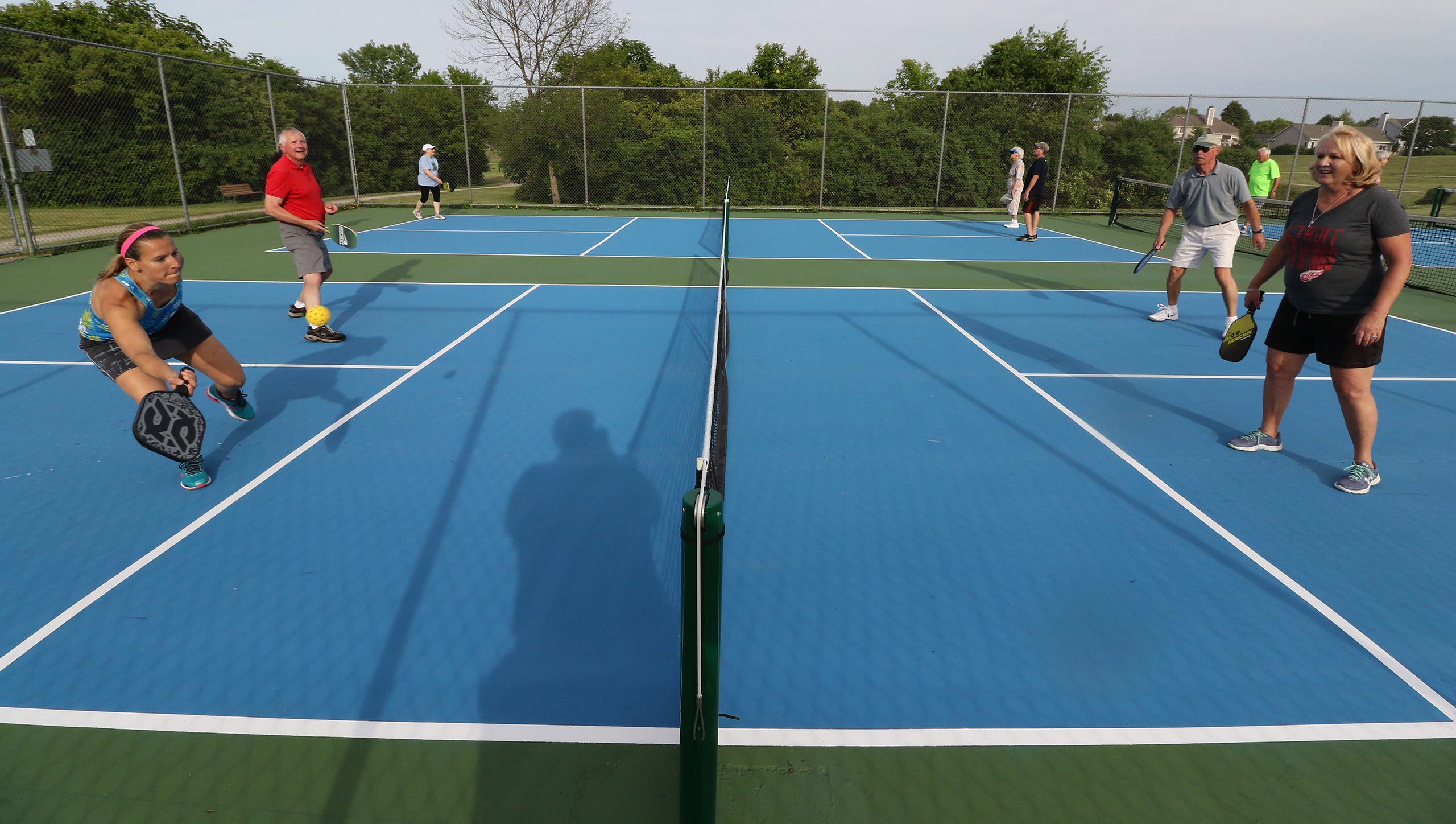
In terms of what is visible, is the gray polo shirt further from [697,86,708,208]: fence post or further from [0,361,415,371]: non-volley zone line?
[697,86,708,208]: fence post

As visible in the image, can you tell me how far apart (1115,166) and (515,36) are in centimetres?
2415

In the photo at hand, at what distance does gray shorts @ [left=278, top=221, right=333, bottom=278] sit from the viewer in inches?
317

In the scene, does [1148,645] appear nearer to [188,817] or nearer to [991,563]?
[991,563]

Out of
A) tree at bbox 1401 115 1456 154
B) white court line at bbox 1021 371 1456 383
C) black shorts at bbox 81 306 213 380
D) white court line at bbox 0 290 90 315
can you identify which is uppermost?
tree at bbox 1401 115 1456 154

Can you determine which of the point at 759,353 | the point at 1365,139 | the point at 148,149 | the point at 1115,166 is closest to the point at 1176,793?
the point at 1365,139

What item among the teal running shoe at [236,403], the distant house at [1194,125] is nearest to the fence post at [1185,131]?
the distant house at [1194,125]

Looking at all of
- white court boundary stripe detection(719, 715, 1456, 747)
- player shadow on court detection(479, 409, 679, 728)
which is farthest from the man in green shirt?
player shadow on court detection(479, 409, 679, 728)

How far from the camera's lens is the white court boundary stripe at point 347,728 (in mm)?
2816

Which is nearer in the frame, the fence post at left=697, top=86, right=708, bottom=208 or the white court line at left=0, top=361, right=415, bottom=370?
the white court line at left=0, top=361, right=415, bottom=370

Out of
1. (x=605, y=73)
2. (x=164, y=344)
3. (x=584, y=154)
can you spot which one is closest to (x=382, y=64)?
(x=605, y=73)

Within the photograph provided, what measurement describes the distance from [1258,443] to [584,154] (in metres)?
20.4

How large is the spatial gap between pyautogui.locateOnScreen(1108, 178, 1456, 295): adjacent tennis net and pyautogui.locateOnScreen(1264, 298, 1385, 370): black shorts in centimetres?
256

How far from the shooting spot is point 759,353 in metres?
7.98

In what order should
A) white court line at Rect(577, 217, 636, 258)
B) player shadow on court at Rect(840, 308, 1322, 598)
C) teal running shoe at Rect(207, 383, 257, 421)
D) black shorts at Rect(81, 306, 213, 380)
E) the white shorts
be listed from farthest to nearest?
white court line at Rect(577, 217, 636, 258) < the white shorts < teal running shoe at Rect(207, 383, 257, 421) < black shorts at Rect(81, 306, 213, 380) < player shadow on court at Rect(840, 308, 1322, 598)
